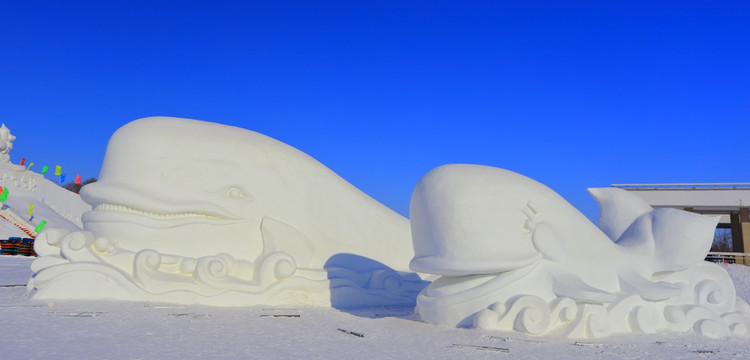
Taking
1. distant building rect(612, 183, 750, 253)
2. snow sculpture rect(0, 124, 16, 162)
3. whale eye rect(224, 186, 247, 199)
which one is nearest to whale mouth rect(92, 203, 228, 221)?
whale eye rect(224, 186, 247, 199)

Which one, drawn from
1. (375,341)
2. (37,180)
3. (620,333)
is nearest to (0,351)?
(375,341)

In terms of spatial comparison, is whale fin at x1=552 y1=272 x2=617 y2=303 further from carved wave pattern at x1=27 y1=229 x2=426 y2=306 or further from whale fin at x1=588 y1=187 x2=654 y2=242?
carved wave pattern at x1=27 y1=229 x2=426 y2=306

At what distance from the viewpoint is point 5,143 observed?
24828mm

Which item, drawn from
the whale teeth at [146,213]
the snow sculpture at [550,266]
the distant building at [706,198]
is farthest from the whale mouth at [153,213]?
the distant building at [706,198]

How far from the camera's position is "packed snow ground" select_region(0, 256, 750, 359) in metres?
3.97

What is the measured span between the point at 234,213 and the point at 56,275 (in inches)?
84.9

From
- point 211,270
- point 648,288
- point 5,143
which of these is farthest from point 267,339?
point 5,143

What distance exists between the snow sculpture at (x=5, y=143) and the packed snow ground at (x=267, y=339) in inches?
886

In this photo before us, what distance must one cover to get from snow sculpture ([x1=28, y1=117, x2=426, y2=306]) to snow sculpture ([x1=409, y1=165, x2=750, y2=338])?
77.3 inches

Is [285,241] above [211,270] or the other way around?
above

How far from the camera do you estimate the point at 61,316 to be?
17.2 feet

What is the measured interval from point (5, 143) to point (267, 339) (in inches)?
1009

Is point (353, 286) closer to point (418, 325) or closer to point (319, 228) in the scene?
point (319, 228)

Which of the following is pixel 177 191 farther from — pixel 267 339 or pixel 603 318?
pixel 603 318
